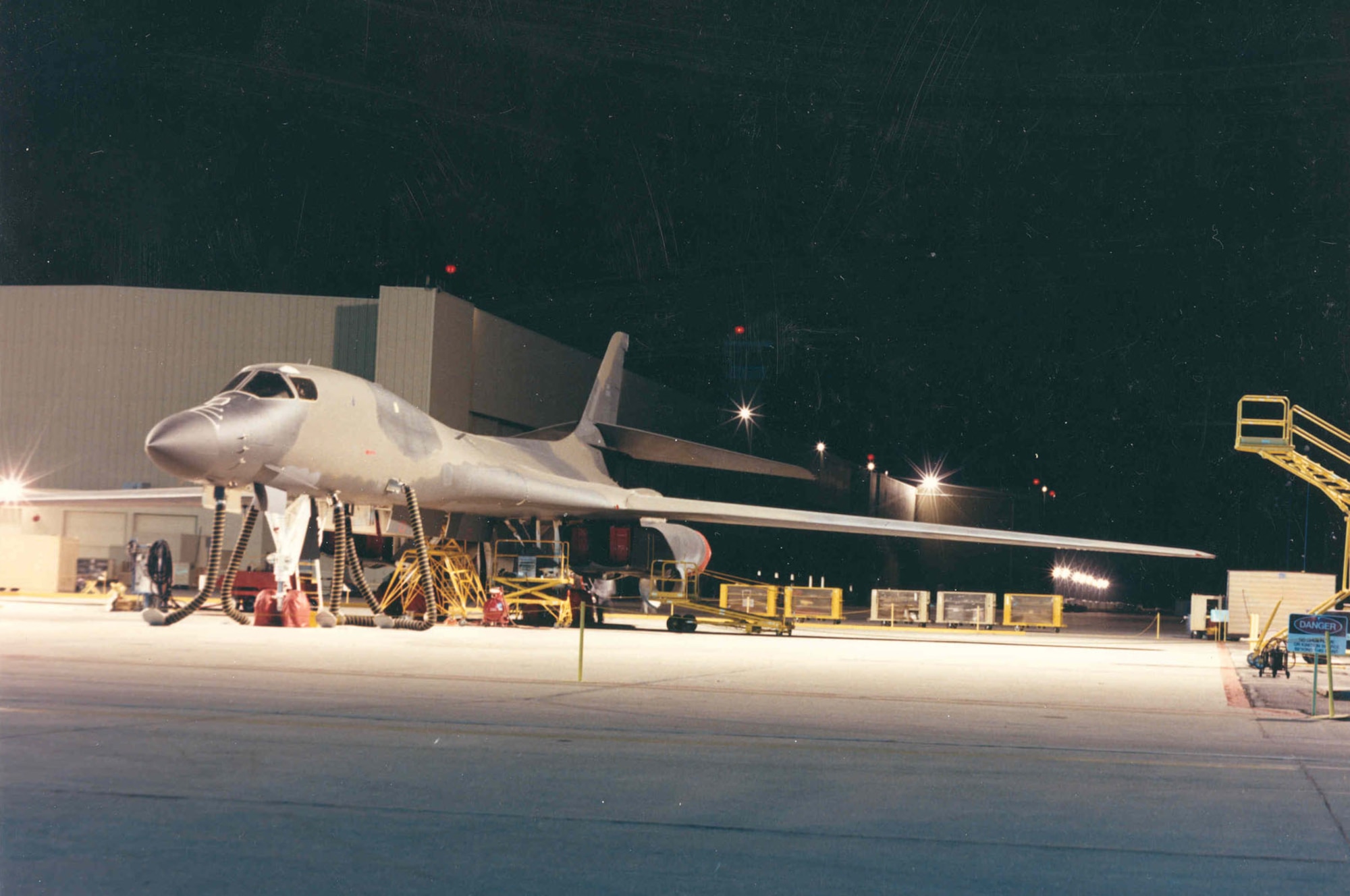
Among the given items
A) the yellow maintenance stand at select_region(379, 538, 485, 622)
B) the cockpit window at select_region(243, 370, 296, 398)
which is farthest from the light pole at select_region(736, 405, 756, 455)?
the cockpit window at select_region(243, 370, 296, 398)

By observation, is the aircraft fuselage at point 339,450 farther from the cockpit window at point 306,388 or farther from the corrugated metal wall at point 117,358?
the corrugated metal wall at point 117,358

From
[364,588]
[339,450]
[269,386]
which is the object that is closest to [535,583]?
[364,588]

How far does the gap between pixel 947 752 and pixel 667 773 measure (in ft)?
7.16

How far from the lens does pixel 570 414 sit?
4625 centimetres

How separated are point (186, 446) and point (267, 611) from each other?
5.56 meters

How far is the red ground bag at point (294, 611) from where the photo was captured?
19.6 metres

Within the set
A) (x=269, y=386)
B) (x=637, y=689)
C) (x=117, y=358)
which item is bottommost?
(x=637, y=689)

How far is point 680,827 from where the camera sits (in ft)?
16.6

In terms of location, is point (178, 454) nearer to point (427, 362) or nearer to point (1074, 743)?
point (1074, 743)

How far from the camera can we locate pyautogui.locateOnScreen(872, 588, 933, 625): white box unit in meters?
35.8

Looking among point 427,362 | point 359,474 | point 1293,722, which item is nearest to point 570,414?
point 427,362

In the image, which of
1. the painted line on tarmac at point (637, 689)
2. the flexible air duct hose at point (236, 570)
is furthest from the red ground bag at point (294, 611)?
the painted line on tarmac at point (637, 689)

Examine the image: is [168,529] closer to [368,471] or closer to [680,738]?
[368,471]

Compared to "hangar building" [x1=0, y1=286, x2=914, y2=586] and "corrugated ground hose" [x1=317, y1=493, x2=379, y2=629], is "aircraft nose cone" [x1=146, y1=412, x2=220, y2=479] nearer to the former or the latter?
"corrugated ground hose" [x1=317, y1=493, x2=379, y2=629]
